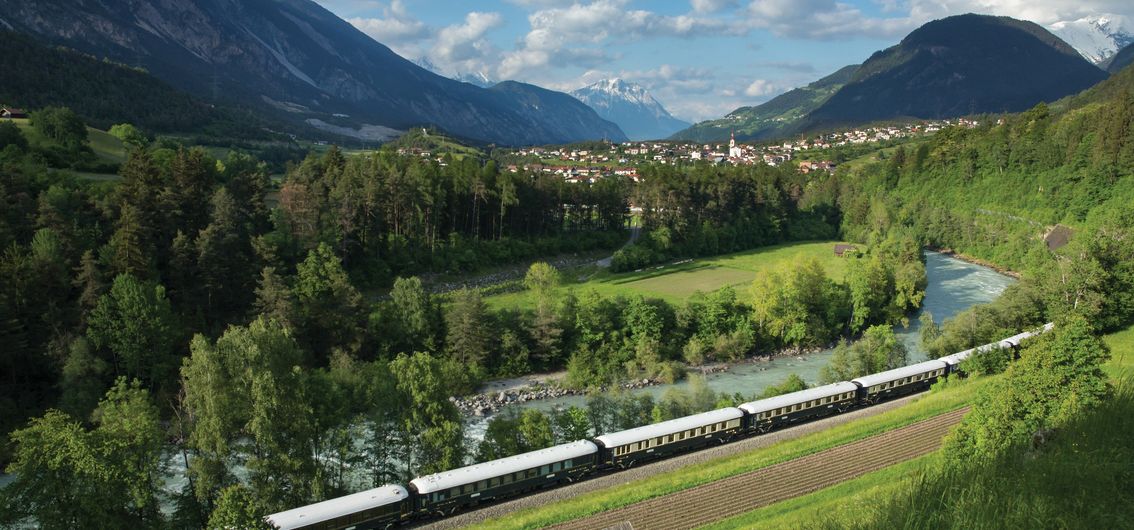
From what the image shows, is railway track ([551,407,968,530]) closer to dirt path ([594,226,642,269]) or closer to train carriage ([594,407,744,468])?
train carriage ([594,407,744,468])

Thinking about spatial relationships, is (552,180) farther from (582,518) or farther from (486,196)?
(582,518)

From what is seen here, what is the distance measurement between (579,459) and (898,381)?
2111cm

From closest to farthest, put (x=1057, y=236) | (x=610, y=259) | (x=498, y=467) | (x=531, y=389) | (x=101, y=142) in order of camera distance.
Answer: (x=498, y=467) → (x=531, y=389) → (x=101, y=142) → (x=1057, y=236) → (x=610, y=259)

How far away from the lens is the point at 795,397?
3241cm

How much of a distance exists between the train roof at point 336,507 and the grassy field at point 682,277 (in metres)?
35.2

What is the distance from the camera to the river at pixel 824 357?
41.8 m

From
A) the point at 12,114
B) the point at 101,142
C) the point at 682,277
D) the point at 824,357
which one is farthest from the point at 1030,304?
the point at 12,114

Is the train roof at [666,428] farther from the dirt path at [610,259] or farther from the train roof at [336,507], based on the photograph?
the dirt path at [610,259]

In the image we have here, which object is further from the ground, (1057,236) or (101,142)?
(101,142)

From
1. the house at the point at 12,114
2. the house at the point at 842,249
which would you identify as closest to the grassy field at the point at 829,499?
the house at the point at 842,249

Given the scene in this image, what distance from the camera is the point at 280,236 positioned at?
5153cm

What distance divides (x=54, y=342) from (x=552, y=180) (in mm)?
56325

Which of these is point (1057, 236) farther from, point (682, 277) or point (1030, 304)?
point (682, 277)

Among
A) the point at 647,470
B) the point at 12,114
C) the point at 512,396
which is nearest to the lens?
the point at 647,470
